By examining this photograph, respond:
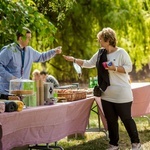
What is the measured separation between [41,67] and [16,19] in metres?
8.84

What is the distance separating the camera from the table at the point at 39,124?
3475mm

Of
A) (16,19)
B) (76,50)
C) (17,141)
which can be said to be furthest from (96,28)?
(16,19)

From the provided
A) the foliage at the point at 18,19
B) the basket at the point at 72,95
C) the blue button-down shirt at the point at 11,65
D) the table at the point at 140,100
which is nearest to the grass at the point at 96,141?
the table at the point at 140,100

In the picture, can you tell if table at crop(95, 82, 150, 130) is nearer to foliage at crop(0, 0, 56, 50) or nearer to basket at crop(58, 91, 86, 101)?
basket at crop(58, 91, 86, 101)

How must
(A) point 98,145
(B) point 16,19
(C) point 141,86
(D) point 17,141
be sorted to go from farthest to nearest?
(C) point 141,86, (A) point 98,145, (D) point 17,141, (B) point 16,19

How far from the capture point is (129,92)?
14.4 ft

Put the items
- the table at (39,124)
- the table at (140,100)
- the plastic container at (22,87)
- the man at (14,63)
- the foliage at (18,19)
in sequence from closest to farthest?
1. the foliage at (18,19)
2. the table at (39,124)
3. the plastic container at (22,87)
4. the man at (14,63)
5. the table at (140,100)

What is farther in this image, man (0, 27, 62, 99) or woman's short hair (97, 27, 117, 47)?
woman's short hair (97, 27, 117, 47)

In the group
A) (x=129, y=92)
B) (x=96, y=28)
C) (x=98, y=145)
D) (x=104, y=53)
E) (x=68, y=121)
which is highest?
(x=96, y=28)

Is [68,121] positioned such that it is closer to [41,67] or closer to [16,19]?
[16,19]

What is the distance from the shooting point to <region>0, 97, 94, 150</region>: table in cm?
347

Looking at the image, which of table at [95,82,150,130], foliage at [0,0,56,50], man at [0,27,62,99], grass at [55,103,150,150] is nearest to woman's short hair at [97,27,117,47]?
man at [0,27,62,99]

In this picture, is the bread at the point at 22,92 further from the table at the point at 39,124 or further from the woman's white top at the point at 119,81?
the woman's white top at the point at 119,81

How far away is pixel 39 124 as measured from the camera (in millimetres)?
3828
